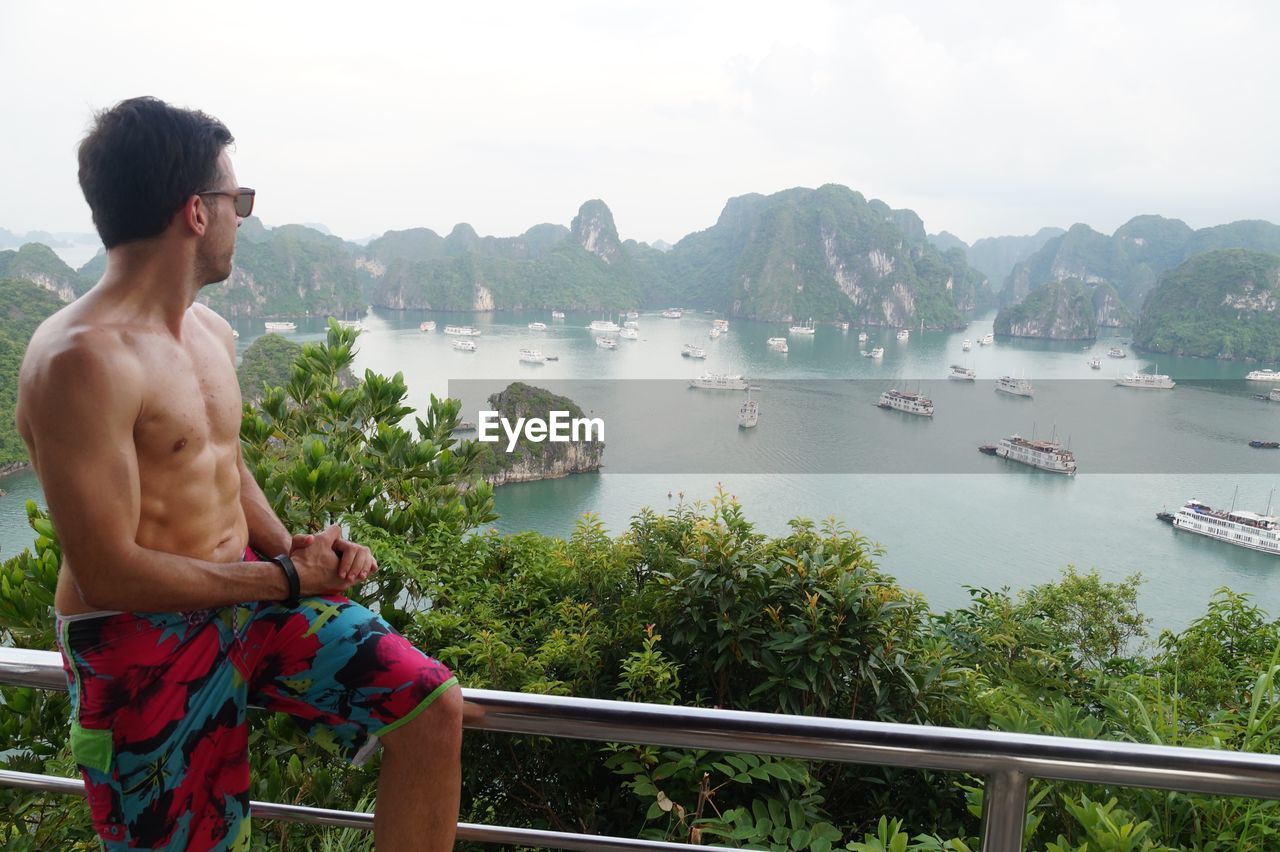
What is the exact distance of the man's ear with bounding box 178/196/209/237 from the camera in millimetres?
720

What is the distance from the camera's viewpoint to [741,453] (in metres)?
34.6

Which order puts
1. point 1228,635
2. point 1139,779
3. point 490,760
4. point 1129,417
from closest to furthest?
point 1139,779, point 490,760, point 1228,635, point 1129,417

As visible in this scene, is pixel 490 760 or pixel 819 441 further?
pixel 819 441

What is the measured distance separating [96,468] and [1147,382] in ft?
172

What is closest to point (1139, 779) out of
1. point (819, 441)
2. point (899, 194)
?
point (819, 441)

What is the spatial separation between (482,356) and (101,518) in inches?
1800

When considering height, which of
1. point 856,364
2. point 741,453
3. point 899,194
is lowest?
point 741,453

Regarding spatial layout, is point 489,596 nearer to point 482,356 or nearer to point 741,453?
point 741,453

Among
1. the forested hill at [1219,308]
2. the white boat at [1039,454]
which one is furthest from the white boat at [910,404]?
the forested hill at [1219,308]

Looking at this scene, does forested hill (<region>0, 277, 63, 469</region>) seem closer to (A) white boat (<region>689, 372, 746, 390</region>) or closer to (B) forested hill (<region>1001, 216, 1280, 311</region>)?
(A) white boat (<region>689, 372, 746, 390</region>)

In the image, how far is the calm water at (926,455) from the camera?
24.0 meters

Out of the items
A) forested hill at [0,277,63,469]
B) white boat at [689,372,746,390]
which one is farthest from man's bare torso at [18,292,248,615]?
white boat at [689,372,746,390]

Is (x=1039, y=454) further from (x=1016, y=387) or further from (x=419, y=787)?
(x=419, y=787)

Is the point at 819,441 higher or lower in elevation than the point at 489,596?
lower
